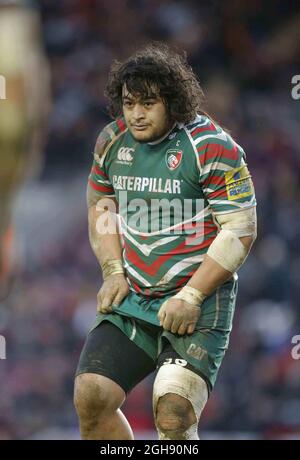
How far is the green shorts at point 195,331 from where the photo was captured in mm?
4535

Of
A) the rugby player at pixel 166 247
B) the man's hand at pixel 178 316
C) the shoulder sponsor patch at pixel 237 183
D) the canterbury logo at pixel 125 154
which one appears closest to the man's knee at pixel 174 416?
the rugby player at pixel 166 247

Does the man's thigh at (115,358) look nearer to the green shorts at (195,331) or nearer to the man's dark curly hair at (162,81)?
the green shorts at (195,331)

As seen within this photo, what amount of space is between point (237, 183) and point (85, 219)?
6216 millimetres

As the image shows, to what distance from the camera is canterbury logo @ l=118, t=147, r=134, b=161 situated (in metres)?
4.74

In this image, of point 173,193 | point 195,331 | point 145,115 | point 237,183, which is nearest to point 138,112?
point 145,115

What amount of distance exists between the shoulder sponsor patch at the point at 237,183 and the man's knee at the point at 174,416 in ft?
3.07

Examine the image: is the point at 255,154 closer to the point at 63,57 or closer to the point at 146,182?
the point at 63,57

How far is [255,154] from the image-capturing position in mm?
10617

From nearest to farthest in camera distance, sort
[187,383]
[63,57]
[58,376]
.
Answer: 1. [187,383]
2. [58,376]
3. [63,57]

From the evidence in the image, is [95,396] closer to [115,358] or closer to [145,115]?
[115,358]

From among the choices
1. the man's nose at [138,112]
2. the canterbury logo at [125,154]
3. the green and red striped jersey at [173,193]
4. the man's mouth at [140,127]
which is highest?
the man's nose at [138,112]

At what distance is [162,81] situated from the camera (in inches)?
181
